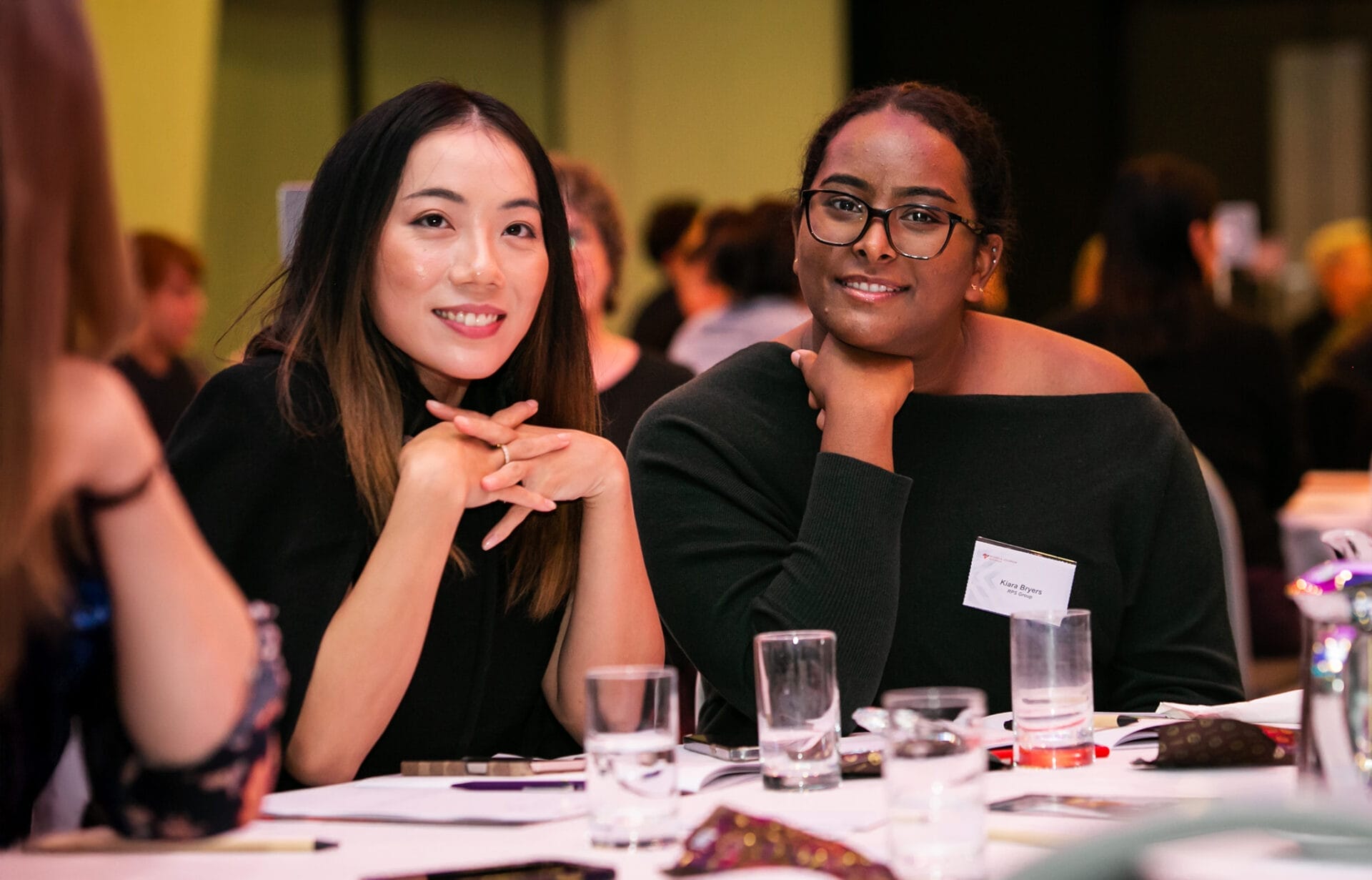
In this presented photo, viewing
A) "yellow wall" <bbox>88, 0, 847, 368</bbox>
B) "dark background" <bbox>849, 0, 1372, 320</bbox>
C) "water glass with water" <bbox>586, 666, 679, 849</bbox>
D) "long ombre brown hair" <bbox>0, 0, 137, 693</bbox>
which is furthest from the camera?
"dark background" <bbox>849, 0, 1372, 320</bbox>

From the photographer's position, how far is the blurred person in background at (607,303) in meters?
3.64

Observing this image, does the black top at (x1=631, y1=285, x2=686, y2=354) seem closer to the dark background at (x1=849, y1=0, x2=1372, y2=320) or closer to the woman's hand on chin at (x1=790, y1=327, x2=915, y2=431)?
the dark background at (x1=849, y1=0, x2=1372, y2=320)

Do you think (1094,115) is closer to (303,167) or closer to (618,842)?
(303,167)

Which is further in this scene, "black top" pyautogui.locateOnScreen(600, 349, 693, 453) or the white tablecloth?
"black top" pyautogui.locateOnScreen(600, 349, 693, 453)

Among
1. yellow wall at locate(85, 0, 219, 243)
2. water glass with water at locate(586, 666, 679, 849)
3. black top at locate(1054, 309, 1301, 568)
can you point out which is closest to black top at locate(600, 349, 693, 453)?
black top at locate(1054, 309, 1301, 568)

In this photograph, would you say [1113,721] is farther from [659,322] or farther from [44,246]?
[659,322]

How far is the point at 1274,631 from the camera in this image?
13.5 feet

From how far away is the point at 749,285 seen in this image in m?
4.81

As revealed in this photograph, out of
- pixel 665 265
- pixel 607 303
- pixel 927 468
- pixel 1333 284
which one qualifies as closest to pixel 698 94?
pixel 665 265

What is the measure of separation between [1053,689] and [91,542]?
95 centimetres

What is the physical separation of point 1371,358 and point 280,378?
12.6 feet

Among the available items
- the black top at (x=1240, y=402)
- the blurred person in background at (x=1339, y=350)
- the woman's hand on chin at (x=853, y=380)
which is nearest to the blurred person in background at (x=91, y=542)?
the woman's hand on chin at (x=853, y=380)

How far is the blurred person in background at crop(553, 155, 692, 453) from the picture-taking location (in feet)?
11.9

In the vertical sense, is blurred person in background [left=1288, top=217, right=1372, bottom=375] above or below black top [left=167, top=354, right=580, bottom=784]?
above
